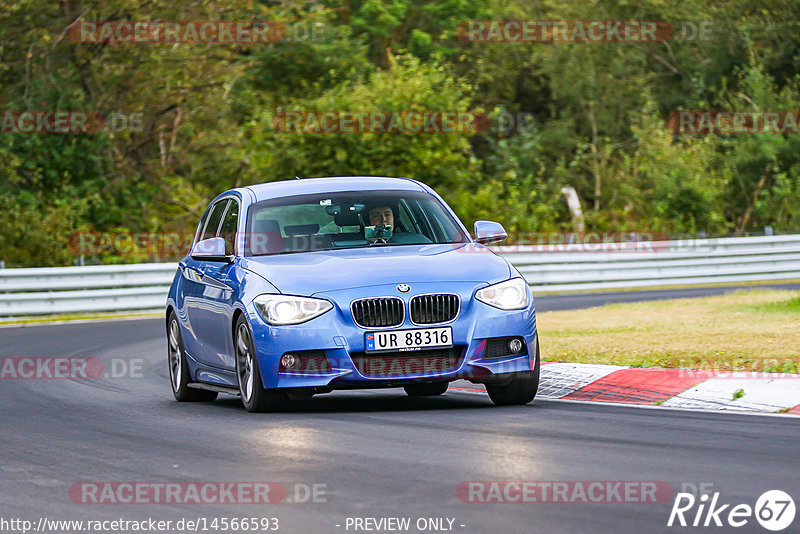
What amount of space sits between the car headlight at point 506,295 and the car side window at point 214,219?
307 centimetres

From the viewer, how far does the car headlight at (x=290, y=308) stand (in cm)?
939

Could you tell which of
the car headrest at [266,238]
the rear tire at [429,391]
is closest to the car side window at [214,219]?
the car headrest at [266,238]

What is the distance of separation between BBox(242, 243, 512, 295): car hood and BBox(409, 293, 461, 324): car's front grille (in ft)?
0.45

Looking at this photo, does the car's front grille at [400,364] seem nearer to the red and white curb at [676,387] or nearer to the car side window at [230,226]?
the red and white curb at [676,387]

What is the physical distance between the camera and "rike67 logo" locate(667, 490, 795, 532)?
5.63 m

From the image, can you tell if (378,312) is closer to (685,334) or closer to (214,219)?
(214,219)

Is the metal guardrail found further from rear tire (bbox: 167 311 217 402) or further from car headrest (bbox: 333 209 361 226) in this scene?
car headrest (bbox: 333 209 361 226)

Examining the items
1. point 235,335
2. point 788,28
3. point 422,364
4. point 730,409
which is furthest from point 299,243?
point 788,28

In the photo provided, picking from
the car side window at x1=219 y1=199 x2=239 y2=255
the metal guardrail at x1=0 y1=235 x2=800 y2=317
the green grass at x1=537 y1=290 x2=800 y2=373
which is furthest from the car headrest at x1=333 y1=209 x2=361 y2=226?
the metal guardrail at x1=0 y1=235 x2=800 y2=317

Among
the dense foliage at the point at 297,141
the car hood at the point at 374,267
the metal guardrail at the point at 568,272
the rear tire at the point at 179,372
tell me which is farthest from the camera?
the dense foliage at the point at 297,141

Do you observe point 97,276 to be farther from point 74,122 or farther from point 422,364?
point 422,364

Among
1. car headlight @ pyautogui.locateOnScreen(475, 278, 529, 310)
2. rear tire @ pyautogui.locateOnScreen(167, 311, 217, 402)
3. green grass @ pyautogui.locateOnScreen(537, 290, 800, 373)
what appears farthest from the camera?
rear tire @ pyautogui.locateOnScreen(167, 311, 217, 402)

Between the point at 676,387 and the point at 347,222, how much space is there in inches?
108

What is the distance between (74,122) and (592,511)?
28.3 m
